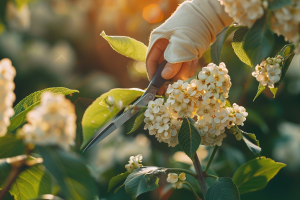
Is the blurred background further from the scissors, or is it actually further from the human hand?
the scissors

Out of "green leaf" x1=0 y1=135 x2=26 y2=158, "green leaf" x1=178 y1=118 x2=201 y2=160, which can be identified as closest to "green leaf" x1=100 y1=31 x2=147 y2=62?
"green leaf" x1=178 y1=118 x2=201 y2=160

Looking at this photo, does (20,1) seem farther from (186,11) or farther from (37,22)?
(37,22)

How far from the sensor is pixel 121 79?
1.57m

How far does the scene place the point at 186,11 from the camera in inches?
25.3

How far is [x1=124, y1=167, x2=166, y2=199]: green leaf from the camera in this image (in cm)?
48

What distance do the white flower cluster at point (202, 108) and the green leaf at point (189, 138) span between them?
0.02 metres

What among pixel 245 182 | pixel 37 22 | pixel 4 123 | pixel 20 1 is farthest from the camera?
pixel 37 22

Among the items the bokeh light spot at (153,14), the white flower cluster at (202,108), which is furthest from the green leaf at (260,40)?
the bokeh light spot at (153,14)

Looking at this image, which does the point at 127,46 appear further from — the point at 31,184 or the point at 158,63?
the point at 31,184

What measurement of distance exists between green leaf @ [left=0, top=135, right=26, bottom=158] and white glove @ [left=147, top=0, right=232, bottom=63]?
39 cm

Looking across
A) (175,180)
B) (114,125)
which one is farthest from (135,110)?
(175,180)

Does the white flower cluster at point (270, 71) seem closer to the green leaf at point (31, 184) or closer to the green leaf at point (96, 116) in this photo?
the green leaf at point (96, 116)

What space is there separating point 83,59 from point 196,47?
3.80 ft

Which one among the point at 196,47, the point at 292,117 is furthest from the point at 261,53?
the point at 292,117
